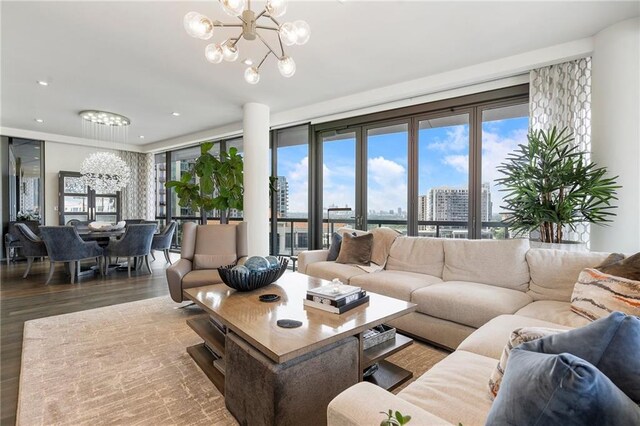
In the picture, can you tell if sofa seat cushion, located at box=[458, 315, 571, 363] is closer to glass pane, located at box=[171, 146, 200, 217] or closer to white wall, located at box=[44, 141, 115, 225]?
glass pane, located at box=[171, 146, 200, 217]

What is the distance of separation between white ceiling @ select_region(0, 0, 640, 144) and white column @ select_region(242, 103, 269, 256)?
0.98 feet

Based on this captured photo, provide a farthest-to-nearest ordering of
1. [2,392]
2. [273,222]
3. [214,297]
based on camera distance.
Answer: [273,222] < [214,297] < [2,392]

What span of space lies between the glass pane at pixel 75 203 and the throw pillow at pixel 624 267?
9682 mm

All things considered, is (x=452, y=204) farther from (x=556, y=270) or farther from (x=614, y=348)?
(x=614, y=348)

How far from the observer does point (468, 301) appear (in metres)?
2.40

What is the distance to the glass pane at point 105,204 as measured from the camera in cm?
809

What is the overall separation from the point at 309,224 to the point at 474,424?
4.73m

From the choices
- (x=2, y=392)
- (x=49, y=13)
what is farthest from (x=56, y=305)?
(x=49, y=13)

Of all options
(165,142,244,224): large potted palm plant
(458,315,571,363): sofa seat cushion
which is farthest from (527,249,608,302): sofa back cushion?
(165,142,244,224): large potted palm plant

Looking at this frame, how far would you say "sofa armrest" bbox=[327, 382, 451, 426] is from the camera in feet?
2.87

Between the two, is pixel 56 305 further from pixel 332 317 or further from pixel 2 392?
pixel 332 317

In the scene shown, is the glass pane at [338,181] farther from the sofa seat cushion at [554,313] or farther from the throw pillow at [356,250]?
the sofa seat cushion at [554,313]

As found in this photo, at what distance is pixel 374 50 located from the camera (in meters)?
3.40

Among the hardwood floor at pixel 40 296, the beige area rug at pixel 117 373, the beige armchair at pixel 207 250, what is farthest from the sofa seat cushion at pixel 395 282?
the hardwood floor at pixel 40 296
